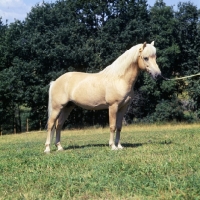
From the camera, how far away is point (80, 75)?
10.6m

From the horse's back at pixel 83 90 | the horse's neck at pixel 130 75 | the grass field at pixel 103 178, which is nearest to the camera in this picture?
the grass field at pixel 103 178

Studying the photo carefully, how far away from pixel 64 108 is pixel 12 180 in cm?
491

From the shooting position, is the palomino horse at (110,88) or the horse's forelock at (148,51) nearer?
the horse's forelock at (148,51)

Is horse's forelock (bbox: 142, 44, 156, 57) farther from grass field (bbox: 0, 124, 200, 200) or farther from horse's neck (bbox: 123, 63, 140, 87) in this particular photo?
grass field (bbox: 0, 124, 200, 200)

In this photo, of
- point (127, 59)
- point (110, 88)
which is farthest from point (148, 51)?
point (110, 88)

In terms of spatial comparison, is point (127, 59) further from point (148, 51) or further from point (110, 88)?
point (110, 88)

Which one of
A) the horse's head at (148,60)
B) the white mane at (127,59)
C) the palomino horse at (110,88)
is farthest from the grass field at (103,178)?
the white mane at (127,59)

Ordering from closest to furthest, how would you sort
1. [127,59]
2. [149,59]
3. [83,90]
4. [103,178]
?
[103,178] → [149,59] → [127,59] → [83,90]

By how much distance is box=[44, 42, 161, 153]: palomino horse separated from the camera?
9.69 m

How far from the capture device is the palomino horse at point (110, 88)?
31.8 feet

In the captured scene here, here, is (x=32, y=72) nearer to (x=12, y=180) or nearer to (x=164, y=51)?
(x=164, y=51)

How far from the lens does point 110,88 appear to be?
984 cm

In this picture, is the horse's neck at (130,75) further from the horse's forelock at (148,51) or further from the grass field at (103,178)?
the grass field at (103,178)

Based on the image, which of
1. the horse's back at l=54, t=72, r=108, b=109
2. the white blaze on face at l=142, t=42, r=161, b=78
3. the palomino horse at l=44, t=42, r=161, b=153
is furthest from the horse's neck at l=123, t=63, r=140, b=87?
the horse's back at l=54, t=72, r=108, b=109
